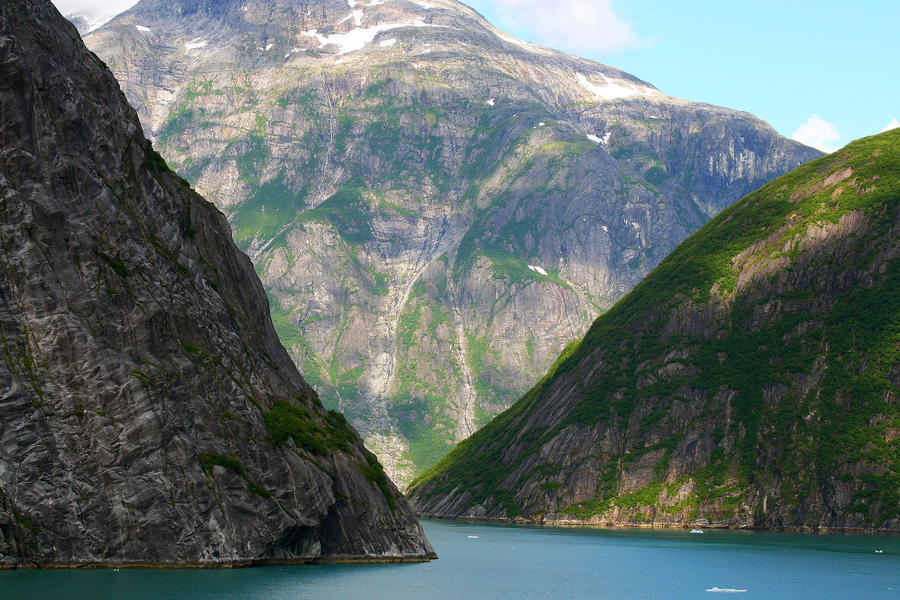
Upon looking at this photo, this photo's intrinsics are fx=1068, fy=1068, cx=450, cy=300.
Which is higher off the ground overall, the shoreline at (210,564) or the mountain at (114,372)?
the mountain at (114,372)

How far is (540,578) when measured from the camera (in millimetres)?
139750

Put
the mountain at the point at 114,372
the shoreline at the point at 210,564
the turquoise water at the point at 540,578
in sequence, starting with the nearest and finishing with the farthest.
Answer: the turquoise water at the point at 540,578 < the shoreline at the point at 210,564 < the mountain at the point at 114,372

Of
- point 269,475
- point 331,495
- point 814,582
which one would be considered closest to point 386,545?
point 331,495

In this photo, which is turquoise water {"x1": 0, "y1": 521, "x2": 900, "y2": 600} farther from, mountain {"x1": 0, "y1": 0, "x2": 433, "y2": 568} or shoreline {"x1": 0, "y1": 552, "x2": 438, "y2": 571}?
mountain {"x1": 0, "y1": 0, "x2": 433, "y2": 568}

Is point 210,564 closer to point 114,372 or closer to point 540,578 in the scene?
point 114,372

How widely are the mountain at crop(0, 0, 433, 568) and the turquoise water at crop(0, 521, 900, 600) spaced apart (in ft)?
15.9

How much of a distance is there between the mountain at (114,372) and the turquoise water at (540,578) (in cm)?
484

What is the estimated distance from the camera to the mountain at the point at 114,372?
10438 cm

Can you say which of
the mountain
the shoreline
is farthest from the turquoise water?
the mountain

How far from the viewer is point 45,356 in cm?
10650

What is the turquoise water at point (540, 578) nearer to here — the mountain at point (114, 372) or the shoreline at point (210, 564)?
the shoreline at point (210, 564)

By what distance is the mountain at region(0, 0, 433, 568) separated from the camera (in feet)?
342

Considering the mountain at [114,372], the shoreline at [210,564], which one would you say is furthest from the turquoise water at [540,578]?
the mountain at [114,372]

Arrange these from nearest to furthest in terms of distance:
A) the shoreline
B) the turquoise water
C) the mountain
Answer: the turquoise water → the shoreline → the mountain
